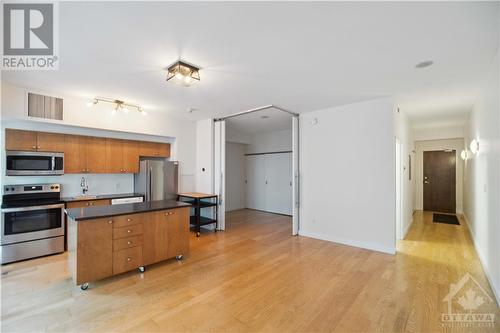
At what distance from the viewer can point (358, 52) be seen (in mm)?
2348

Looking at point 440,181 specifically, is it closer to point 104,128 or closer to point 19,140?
point 104,128

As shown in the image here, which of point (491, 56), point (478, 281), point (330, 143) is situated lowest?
point (478, 281)

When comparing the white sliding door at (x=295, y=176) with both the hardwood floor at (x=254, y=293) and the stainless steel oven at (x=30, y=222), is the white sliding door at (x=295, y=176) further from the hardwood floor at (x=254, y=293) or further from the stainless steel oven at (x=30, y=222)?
the stainless steel oven at (x=30, y=222)

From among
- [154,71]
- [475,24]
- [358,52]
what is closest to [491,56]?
[475,24]

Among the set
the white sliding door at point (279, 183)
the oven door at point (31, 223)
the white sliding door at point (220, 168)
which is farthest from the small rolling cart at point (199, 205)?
the white sliding door at point (279, 183)

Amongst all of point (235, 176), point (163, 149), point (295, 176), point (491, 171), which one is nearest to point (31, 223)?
point (163, 149)

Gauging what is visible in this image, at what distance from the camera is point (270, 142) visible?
743 centimetres

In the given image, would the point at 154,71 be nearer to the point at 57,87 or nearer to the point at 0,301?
the point at 57,87

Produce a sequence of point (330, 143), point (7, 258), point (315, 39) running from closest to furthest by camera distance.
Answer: point (315, 39)
point (7, 258)
point (330, 143)

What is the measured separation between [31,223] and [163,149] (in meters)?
2.54

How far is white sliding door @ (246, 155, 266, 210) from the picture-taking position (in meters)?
7.62

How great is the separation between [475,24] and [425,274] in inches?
112

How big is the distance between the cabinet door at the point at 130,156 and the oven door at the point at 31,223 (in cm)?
128

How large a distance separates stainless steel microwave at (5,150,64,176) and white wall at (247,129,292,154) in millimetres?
5242
